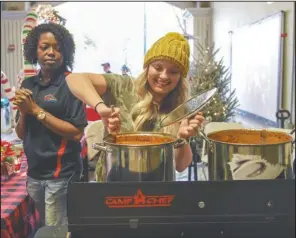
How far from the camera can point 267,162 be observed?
531mm

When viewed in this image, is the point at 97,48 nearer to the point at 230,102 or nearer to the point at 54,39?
the point at 54,39

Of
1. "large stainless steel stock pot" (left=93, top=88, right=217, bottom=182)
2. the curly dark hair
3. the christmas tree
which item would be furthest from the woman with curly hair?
the christmas tree

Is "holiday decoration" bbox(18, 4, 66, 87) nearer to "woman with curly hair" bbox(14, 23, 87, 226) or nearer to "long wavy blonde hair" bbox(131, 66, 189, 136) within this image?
"woman with curly hair" bbox(14, 23, 87, 226)

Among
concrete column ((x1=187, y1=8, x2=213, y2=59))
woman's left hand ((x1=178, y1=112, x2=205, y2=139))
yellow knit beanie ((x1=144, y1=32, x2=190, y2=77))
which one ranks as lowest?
woman's left hand ((x1=178, y1=112, x2=205, y2=139))

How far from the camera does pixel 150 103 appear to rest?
0.67 metres

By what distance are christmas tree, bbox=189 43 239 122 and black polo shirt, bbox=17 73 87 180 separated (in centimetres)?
22

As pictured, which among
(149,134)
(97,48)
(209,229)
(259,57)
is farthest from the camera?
(259,57)

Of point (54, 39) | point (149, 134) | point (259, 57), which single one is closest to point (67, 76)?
point (54, 39)

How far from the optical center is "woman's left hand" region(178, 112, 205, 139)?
1.97ft

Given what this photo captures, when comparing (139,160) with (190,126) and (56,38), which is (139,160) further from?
(56,38)

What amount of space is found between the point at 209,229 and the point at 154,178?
0.10 m

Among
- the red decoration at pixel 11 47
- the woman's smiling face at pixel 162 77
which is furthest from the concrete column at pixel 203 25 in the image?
the red decoration at pixel 11 47

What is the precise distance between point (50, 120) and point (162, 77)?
0.21m

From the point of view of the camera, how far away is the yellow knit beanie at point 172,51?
2.11 ft
